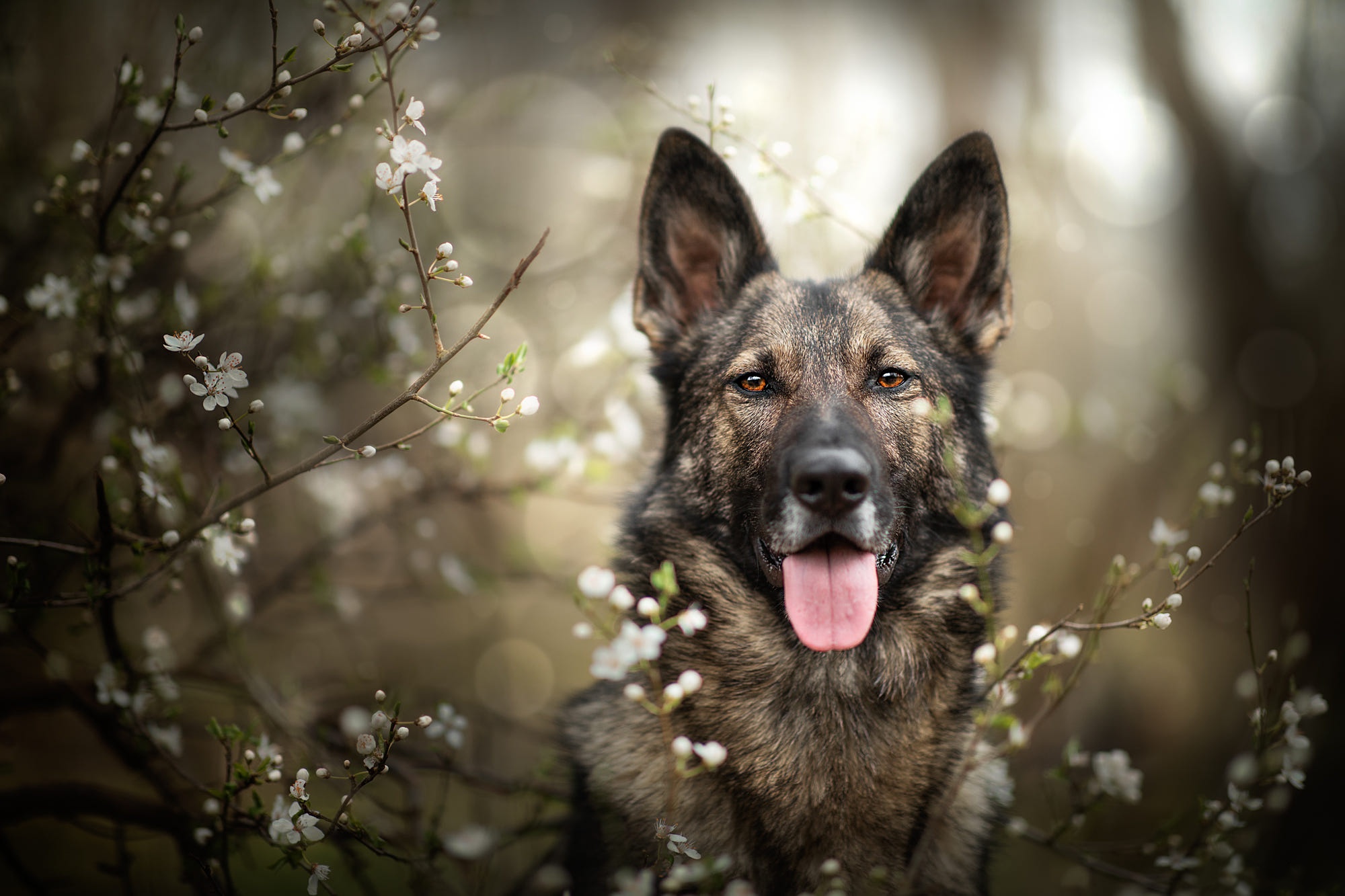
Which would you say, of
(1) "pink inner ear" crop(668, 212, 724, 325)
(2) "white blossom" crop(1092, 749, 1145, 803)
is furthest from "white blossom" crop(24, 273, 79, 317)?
(2) "white blossom" crop(1092, 749, 1145, 803)

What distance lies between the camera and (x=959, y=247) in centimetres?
337

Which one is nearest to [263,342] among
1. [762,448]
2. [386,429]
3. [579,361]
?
[579,361]

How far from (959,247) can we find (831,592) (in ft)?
5.83

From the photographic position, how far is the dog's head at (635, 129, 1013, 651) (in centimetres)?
261

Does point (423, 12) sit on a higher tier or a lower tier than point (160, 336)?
lower

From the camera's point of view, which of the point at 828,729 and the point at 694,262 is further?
the point at 694,262

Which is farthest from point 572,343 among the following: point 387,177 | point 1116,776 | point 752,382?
point 1116,776

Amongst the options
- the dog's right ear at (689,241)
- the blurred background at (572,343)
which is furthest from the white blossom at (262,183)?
the dog's right ear at (689,241)

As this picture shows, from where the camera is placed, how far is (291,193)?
4.77m

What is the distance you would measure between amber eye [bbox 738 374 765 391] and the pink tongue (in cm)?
79

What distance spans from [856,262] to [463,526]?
5547 mm

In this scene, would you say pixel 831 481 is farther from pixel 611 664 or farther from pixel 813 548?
pixel 611 664

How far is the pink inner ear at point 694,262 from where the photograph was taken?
3482 mm

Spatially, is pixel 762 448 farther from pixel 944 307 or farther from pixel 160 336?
pixel 160 336
